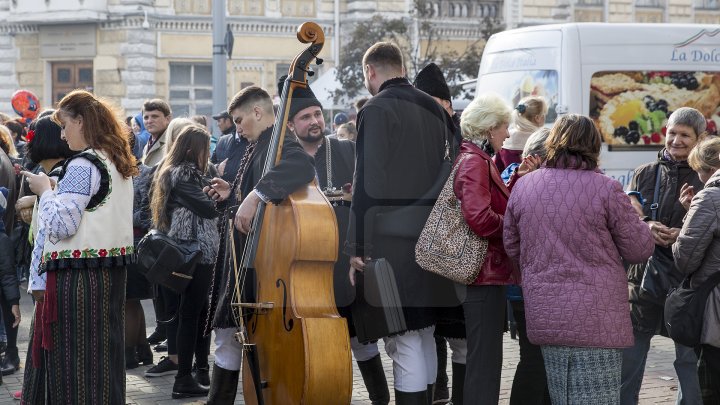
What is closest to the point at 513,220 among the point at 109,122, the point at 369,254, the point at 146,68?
the point at 369,254

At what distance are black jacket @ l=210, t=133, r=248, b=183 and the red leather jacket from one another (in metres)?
2.22

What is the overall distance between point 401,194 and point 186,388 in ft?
8.00

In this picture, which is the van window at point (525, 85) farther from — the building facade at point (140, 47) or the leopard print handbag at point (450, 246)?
the building facade at point (140, 47)

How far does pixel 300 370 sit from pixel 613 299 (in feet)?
4.82

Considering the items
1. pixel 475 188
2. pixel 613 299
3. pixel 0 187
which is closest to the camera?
pixel 613 299

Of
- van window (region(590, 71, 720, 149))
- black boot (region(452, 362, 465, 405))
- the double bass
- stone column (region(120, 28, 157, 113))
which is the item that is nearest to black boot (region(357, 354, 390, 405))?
black boot (region(452, 362, 465, 405))

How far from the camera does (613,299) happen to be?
4859mm

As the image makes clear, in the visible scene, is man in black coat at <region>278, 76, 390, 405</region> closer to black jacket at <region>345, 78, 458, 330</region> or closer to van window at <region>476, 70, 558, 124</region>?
black jacket at <region>345, 78, 458, 330</region>

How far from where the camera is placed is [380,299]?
5.35 metres

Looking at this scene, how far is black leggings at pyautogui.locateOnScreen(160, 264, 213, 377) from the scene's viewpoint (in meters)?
7.16

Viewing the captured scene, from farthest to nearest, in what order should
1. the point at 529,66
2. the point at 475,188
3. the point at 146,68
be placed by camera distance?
the point at 146,68
the point at 529,66
the point at 475,188

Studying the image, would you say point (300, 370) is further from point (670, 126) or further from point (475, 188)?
point (670, 126)

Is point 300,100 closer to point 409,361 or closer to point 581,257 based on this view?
point 409,361

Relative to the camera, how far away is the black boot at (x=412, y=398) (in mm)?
5562
